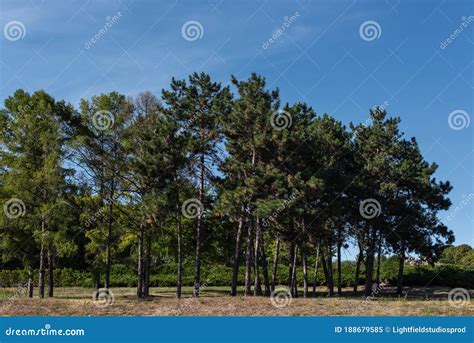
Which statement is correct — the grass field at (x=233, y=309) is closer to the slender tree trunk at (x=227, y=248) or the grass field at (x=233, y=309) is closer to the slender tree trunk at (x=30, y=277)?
the slender tree trunk at (x=30, y=277)

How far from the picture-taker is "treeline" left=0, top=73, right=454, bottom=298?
1150 inches

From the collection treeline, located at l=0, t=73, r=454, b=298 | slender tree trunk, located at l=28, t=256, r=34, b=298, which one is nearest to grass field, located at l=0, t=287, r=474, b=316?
treeline, located at l=0, t=73, r=454, b=298

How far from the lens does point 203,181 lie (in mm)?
30891

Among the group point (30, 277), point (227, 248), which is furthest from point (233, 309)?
point (30, 277)

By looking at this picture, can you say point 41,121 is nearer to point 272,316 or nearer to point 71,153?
point 71,153

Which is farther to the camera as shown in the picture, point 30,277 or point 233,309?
point 30,277

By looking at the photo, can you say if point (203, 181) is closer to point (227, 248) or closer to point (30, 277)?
point (227, 248)

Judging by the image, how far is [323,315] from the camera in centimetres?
1881

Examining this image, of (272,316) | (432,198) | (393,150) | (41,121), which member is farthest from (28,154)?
(432,198)

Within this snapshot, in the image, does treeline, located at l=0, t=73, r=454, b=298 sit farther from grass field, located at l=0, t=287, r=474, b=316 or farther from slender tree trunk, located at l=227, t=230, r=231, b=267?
grass field, located at l=0, t=287, r=474, b=316

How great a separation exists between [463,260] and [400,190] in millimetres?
40430

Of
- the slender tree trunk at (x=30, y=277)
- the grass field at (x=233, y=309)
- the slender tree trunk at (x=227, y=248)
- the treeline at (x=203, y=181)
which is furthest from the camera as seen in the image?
the slender tree trunk at (x=227, y=248)

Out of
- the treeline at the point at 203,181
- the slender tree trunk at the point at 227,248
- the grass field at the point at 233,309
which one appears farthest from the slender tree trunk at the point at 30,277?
the slender tree trunk at the point at 227,248

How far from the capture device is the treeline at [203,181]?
29.2 m
